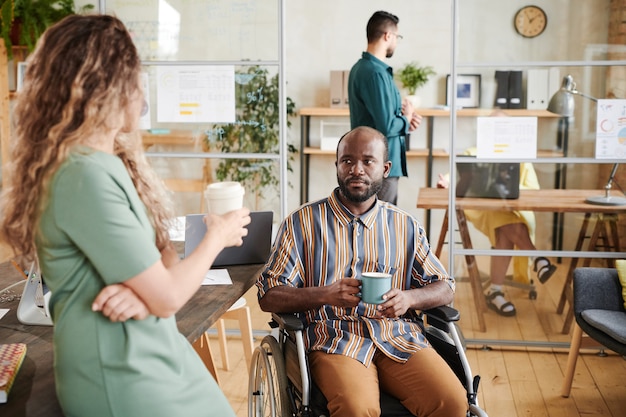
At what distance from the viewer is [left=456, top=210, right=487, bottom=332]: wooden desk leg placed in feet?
12.4

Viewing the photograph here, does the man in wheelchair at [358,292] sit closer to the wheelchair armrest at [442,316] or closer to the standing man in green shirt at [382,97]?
the wheelchair armrest at [442,316]

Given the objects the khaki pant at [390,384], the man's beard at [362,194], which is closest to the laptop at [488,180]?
the man's beard at [362,194]

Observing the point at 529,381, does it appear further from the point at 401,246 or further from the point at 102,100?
the point at 102,100

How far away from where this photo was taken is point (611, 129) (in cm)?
362

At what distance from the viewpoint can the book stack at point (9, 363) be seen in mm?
1311

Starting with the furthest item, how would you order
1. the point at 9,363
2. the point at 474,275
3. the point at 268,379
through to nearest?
the point at 474,275 < the point at 268,379 < the point at 9,363

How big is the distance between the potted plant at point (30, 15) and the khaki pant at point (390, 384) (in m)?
4.16

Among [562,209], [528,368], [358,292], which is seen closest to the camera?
[358,292]

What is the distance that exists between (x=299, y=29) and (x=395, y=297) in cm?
454

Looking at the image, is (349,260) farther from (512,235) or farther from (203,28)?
(203,28)

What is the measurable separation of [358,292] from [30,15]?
14.5 ft

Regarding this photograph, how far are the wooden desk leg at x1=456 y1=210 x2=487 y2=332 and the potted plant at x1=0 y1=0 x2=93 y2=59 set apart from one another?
3.32 meters

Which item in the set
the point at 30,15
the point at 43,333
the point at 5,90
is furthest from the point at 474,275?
the point at 5,90

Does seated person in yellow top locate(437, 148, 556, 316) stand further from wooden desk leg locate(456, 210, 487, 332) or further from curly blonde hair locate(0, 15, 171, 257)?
curly blonde hair locate(0, 15, 171, 257)
